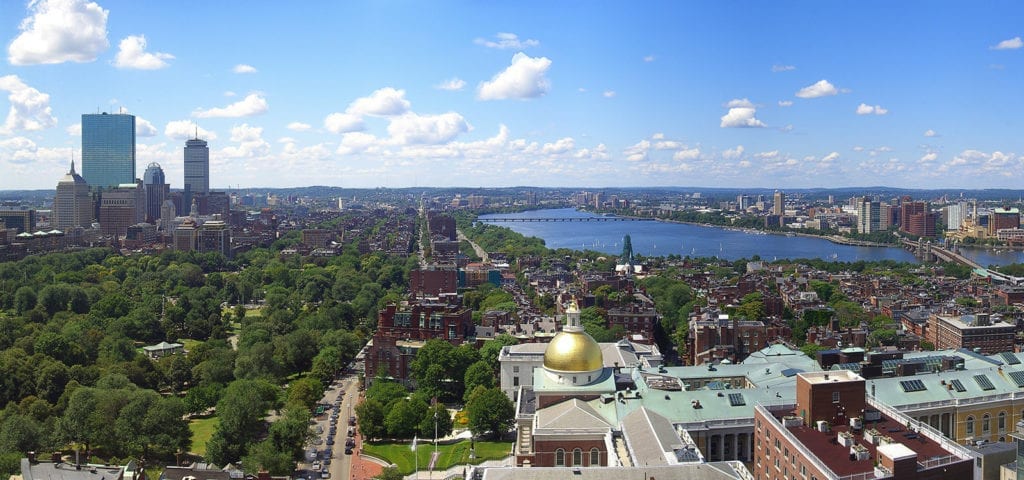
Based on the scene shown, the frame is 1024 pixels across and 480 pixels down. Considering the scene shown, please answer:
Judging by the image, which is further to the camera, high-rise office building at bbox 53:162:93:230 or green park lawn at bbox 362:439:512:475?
high-rise office building at bbox 53:162:93:230

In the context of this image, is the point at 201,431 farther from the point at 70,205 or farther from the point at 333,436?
the point at 70,205

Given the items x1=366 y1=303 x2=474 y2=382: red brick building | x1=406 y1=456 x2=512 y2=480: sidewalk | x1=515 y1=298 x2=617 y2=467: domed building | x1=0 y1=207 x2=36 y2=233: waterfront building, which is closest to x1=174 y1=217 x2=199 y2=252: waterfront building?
x1=0 y1=207 x2=36 y2=233: waterfront building

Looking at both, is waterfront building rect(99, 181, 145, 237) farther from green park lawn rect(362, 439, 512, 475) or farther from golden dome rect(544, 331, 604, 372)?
golden dome rect(544, 331, 604, 372)

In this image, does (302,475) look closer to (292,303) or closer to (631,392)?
(631,392)

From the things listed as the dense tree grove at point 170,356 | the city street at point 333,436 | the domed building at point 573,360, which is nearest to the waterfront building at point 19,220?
the dense tree grove at point 170,356

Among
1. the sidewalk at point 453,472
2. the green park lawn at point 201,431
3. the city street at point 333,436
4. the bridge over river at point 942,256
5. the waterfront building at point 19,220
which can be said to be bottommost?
the green park lawn at point 201,431

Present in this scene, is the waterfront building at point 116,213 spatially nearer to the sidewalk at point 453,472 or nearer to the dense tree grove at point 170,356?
the dense tree grove at point 170,356

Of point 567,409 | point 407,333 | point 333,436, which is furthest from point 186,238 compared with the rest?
point 567,409

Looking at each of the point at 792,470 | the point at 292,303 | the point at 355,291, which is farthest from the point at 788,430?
the point at 355,291
